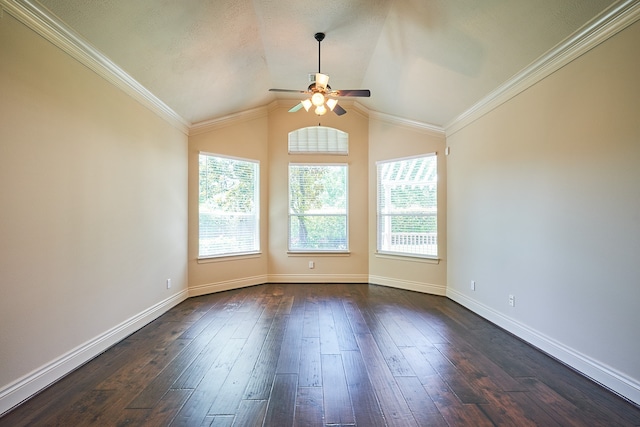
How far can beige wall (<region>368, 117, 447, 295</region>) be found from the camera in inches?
181

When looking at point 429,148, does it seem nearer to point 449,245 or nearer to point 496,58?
point 449,245

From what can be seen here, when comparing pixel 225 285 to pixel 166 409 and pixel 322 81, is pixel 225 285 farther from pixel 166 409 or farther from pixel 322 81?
pixel 322 81

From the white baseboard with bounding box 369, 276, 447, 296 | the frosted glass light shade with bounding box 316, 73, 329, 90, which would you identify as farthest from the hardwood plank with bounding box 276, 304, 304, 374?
the frosted glass light shade with bounding box 316, 73, 329, 90

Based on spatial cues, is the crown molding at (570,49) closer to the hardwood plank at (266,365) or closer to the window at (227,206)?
the hardwood plank at (266,365)

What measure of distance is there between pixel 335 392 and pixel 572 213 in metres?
2.34

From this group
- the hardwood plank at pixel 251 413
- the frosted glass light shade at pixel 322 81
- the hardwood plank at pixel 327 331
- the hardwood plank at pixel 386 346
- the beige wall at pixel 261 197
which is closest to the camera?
the hardwood plank at pixel 251 413

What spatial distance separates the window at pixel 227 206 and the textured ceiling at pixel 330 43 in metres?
0.85

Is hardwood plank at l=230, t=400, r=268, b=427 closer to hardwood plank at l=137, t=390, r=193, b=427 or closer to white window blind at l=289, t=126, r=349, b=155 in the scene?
hardwood plank at l=137, t=390, r=193, b=427

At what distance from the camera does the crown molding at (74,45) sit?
194cm

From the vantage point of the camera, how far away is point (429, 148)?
4.71 m

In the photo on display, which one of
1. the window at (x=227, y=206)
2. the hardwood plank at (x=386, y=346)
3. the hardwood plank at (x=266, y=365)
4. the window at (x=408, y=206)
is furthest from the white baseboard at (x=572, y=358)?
the window at (x=227, y=206)

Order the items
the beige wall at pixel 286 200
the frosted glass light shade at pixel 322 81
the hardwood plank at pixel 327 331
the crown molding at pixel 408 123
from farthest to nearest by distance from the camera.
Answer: the beige wall at pixel 286 200, the crown molding at pixel 408 123, the frosted glass light shade at pixel 322 81, the hardwood plank at pixel 327 331

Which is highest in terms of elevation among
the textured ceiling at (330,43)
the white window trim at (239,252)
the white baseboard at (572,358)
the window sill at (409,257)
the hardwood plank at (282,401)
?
the textured ceiling at (330,43)

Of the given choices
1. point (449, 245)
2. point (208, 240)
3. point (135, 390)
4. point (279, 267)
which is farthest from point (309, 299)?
point (135, 390)
